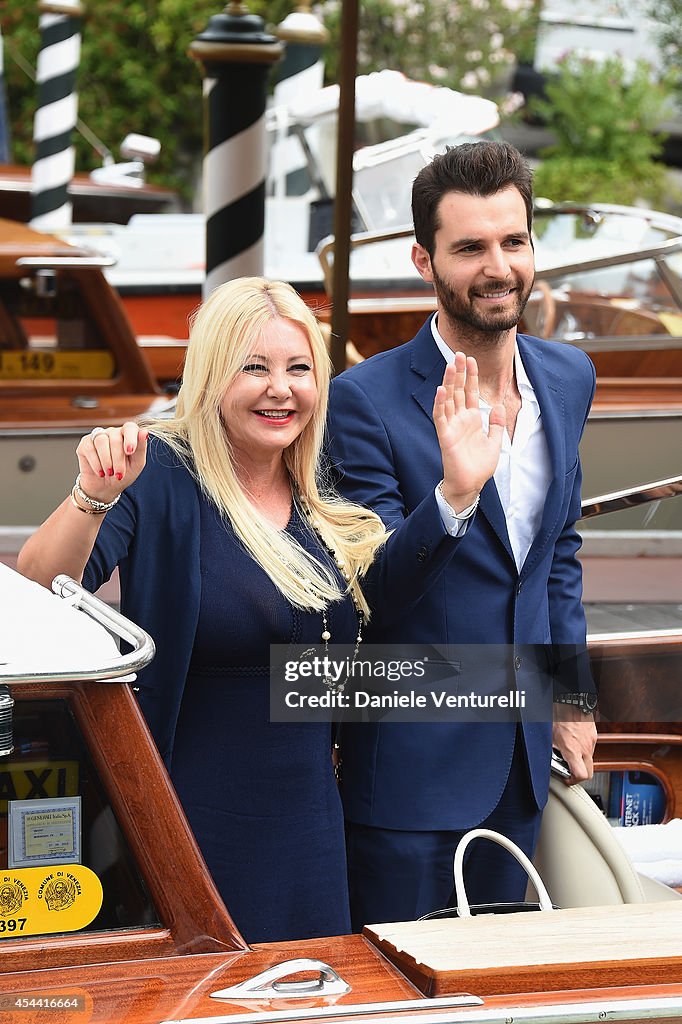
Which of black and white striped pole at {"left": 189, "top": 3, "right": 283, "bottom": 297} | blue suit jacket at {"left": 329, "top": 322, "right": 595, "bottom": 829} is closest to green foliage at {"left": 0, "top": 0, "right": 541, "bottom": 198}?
black and white striped pole at {"left": 189, "top": 3, "right": 283, "bottom": 297}

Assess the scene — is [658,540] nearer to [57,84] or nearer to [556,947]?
[556,947]

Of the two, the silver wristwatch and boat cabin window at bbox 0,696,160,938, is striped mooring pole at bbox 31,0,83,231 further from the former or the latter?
boat cabin window at bbox 0,696,160,938

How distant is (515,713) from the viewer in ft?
7.19

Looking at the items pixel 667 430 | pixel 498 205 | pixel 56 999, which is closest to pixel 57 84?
pixel 667 430

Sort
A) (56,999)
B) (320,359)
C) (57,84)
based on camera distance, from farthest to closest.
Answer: (57,84) → (320,359) → (56,999)

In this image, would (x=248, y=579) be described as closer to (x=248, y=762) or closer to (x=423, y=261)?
(x=248, y=762)

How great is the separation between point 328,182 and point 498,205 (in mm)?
6349

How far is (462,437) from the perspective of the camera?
1942 mm

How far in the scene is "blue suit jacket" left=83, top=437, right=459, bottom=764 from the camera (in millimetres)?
1920

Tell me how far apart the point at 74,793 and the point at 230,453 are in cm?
62

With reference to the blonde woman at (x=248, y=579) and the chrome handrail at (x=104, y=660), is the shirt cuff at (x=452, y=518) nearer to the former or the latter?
the blonde woman at (x=248, y=579)

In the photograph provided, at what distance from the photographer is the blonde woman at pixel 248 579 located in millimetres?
1938

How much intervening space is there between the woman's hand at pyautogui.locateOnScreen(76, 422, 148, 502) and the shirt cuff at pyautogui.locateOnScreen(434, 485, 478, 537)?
0.42 meters

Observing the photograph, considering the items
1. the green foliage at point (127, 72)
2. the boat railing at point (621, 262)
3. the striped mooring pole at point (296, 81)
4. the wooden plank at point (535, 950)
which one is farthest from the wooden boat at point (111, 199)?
the wooden plank at point (535, 950)
